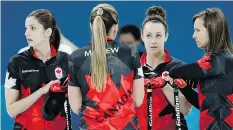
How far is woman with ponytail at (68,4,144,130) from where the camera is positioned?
293 centimetres

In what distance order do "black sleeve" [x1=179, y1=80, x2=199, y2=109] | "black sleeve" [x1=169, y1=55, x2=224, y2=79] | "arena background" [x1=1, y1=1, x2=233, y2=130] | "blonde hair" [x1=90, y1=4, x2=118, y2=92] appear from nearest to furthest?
1. "blonde hair" [x1=90, y1=4, x2=118, y2=92]
2. "black sleeve" [x1=169, y1=55, x2=224, y2=79]
3. "black sleeve" [x1=179, y1=80, x2=199, y2=109]
4. "arena background" [x1=1, y1=1, x2=233, y2=130]

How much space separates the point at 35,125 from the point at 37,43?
51cm

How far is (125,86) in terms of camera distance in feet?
9.73

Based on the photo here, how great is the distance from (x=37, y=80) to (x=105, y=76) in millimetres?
671

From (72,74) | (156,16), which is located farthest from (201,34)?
(72,74)

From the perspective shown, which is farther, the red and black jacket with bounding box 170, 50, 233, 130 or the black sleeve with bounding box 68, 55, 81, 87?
the red and black jacket with bounding box 170, 50, 233, 130

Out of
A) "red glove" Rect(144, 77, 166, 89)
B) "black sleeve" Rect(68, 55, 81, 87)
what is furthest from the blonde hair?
"red glove" Rect(144, 77, 166, 89)

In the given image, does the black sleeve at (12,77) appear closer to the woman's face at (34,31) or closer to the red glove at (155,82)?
the woman's face at (34,31)

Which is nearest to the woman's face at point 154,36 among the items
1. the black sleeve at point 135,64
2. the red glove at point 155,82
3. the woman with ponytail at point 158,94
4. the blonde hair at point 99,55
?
the woman with ponytail at point 158,94

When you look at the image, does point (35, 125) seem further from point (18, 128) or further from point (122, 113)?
point (122, 113)

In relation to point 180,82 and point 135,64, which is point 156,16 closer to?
point 180,82

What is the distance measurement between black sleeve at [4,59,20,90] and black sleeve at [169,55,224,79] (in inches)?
39.3

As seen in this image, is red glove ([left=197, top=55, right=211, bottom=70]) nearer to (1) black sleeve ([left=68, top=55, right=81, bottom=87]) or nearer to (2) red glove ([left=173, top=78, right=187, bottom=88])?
(2) red glove ([left=173, top=78, right=187, bottom=88])

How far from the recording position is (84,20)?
5492 mm
